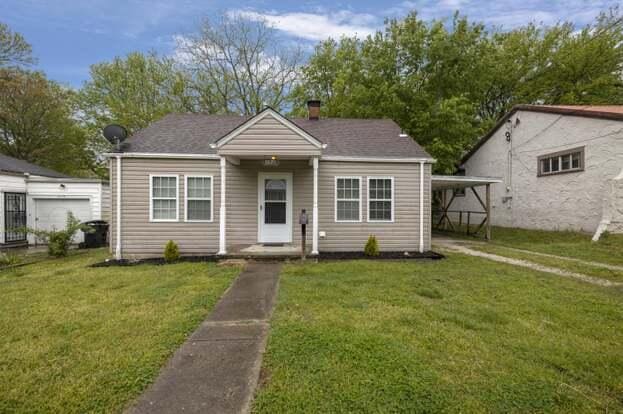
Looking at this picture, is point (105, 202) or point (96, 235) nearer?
point (96, 235)

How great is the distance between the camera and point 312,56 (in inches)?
794

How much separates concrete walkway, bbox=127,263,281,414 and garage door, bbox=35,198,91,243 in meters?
10.9

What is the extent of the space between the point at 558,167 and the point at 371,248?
31.4 ft

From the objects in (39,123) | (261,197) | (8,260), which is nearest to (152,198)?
(261,197)

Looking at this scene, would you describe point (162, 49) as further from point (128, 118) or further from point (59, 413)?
point (59, 413)

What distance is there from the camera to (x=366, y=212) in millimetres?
8641

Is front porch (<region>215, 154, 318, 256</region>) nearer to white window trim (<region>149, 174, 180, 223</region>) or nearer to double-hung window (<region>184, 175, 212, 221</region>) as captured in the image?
double-hung window (<region>184, 175, 212, 221</region>)

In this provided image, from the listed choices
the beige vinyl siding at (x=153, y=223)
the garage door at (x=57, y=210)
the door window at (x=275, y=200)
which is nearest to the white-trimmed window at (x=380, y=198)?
the door window at (x=275, y=200)

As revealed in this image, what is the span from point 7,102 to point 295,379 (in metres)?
26.4

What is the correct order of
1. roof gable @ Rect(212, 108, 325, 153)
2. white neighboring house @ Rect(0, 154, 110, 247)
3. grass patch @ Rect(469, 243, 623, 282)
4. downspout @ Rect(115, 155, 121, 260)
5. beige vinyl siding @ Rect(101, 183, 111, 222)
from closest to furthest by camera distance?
1. grass patch @ Rect(469, 243, 623, 282)
2. roof gable @ Rect(212, 108, 325, 153)
3. downspout @ Rect(115, 155, 121, 260)
4. white neighboring house @ Rect(0, 154, 110, 247)
5. beige vinyl siding @ Rect(101, 183, 111, 222)

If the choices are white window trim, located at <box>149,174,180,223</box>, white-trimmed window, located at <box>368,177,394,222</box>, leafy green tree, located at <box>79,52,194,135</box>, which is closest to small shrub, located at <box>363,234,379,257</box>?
white-trimmed window, located at <box>368,177,394,222</box>

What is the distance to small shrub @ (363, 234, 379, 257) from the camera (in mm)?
7977

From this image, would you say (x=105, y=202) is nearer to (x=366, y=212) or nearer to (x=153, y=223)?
(x=153, y=223)

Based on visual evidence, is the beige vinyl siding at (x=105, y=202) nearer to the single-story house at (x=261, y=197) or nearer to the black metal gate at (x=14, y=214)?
the black metal gate at (x=14, y=214)
